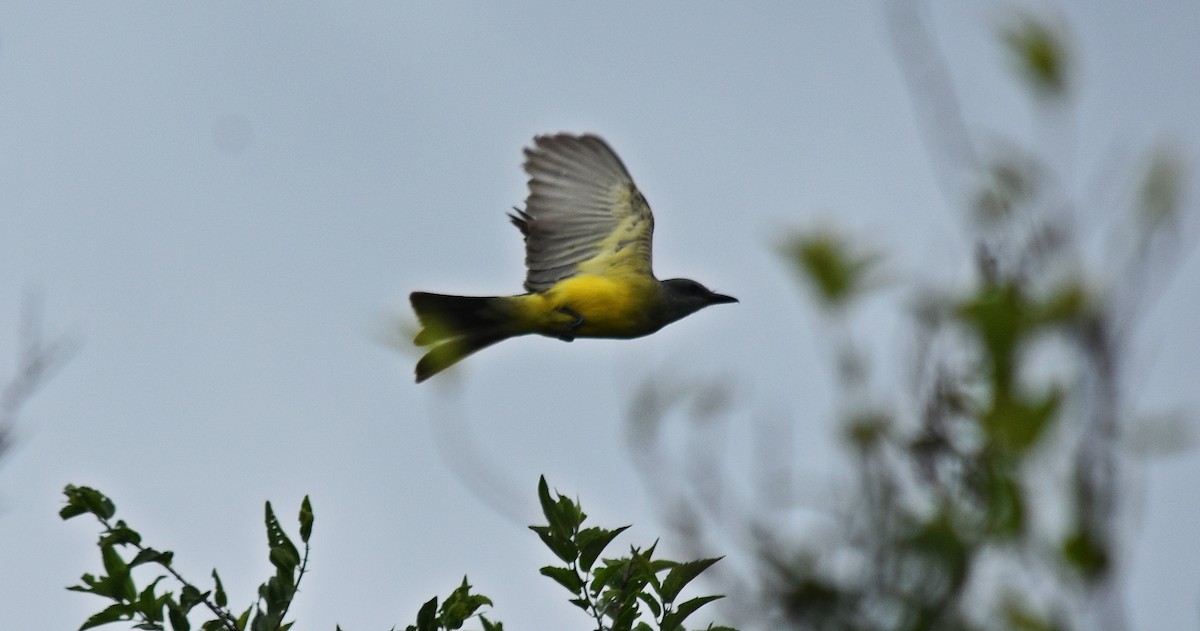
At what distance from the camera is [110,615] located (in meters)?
3.16

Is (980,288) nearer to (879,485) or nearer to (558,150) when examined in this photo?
(879,485)

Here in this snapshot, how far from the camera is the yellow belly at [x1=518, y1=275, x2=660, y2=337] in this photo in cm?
666

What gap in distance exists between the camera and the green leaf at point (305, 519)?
10.8ft

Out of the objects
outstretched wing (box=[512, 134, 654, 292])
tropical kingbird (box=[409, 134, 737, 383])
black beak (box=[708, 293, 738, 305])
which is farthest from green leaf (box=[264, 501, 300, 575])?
black beak (box=[708, 293, 738, 305])

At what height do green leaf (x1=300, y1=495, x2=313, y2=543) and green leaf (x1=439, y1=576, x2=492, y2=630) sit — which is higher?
green leaf (x1=300, y1=495, x2=313, y2=543)

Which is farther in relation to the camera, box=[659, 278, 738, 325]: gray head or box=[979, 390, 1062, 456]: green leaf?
box=[659, 278, 738, 325]: gray head

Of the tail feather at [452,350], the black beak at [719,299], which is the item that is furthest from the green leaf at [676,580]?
the black beak at [719,299]

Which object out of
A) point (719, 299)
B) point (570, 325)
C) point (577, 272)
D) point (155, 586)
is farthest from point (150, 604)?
point (719, 299)

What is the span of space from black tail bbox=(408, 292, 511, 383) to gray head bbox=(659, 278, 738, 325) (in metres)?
0.96

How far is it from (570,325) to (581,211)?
2.95 feet

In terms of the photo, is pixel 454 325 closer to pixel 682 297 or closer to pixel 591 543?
pixel 682 297

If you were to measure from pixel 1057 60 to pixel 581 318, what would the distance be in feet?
16.6

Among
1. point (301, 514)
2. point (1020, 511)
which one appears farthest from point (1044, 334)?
point (301, 514)

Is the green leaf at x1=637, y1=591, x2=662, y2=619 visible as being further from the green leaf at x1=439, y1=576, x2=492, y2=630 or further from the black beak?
the black beak
